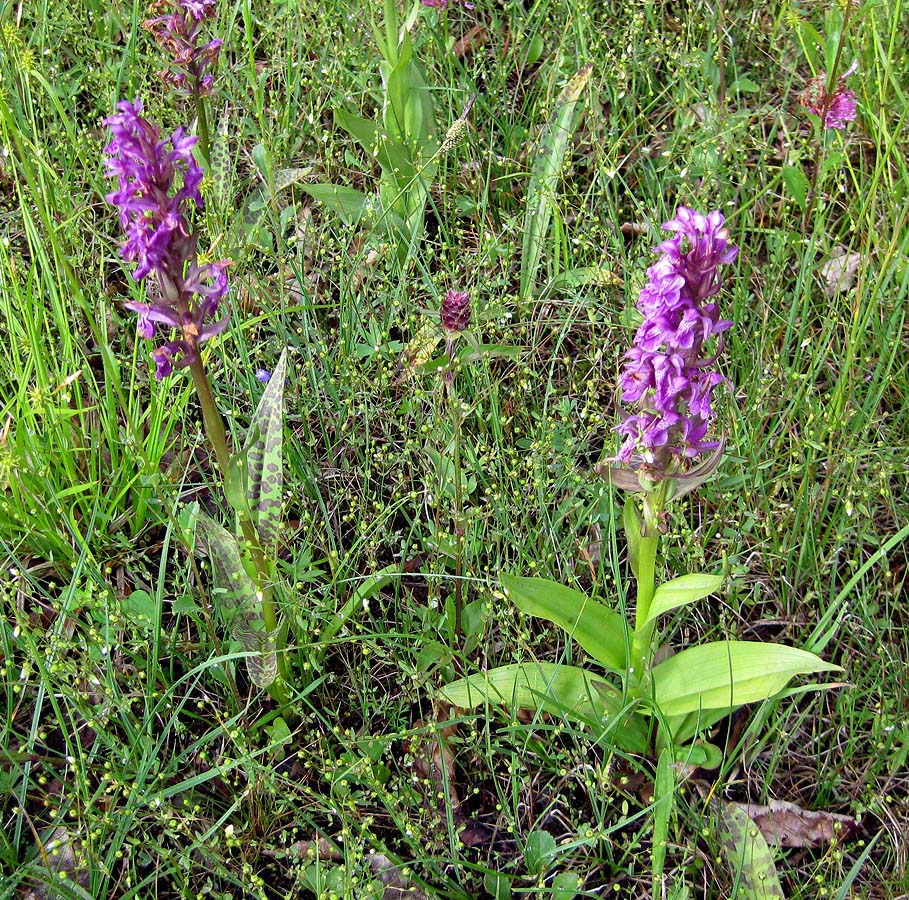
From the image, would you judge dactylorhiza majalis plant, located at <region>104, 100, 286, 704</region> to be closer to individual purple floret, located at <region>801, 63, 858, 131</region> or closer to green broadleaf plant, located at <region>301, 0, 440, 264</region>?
green broadleaf plant, located at <region>301, 0, 440, 264</region>

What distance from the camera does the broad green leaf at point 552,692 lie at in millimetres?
2143

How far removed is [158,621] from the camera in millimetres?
2199

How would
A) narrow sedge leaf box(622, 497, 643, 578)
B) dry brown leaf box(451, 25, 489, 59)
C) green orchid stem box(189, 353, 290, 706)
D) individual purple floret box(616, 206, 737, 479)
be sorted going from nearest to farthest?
individual purple floret box(616, 206, 737, 479) < green orchid stem box(189, 353, 290, 706) < narrow sedge leaf box(622, 497, 643, 578) < dry brown leaf box(451, 25, 489, 59)

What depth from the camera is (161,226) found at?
1.66 m

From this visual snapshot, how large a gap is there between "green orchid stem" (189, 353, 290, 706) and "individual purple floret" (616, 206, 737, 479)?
0.83 metres

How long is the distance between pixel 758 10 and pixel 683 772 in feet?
10.4

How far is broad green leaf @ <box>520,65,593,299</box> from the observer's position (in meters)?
3.11

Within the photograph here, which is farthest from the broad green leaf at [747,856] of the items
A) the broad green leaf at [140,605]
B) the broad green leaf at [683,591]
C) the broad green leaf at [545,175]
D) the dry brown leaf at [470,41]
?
the dry brown leaf at [470,41]

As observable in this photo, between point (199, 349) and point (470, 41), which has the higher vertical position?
point (470, 41)

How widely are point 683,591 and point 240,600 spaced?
1.04m

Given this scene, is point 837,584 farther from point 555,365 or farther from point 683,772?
point 555,365

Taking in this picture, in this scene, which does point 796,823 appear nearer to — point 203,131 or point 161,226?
point 161,226

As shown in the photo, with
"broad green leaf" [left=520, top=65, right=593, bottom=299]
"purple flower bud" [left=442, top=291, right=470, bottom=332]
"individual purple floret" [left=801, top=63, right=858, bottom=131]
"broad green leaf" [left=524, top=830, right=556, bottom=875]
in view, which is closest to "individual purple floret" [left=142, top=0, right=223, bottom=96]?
"broad green leaf" [left=520, top=65, right=593, bottom=299]

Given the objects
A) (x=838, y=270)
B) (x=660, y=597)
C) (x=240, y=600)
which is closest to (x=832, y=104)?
(x=838, y=270)
